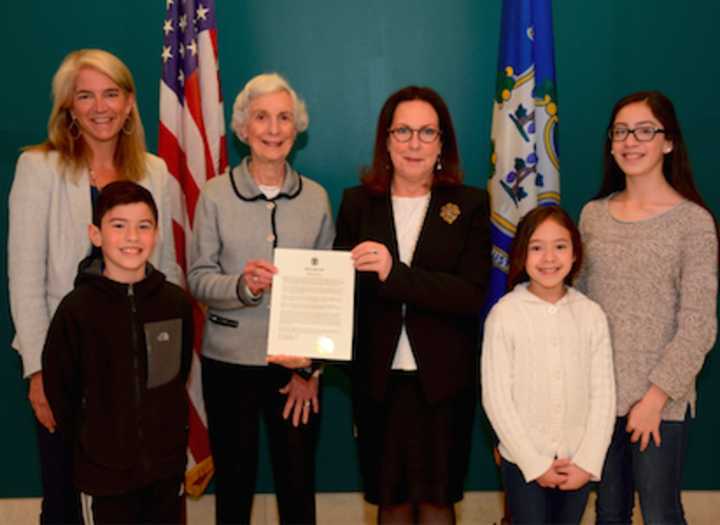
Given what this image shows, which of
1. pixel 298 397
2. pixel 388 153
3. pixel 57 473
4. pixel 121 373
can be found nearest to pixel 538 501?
pixel 298 397

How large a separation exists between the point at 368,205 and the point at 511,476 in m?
1.14

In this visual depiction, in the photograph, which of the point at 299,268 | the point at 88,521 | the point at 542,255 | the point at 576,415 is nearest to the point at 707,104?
the point at 542,255

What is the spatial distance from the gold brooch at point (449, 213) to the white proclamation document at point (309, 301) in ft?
1.27

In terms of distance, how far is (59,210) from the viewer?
2.72 metres

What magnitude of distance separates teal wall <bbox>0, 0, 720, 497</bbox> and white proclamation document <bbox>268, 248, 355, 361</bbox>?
1614mm

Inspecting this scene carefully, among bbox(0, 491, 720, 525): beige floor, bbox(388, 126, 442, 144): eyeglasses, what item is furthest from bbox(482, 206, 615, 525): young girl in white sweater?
bbox(0, 491, 720, 525): beige floor

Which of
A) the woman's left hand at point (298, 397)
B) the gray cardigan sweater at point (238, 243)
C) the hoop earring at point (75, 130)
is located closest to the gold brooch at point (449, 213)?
the gray cardigan sweater at point (238, 243)

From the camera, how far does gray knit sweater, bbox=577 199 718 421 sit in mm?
2537

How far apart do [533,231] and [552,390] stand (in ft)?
1.95

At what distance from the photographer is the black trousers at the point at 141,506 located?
2.47 meters

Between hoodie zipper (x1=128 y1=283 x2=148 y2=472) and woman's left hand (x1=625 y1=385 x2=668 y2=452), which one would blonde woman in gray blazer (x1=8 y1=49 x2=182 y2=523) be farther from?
woman's left hand (x1=625 y1=385 x2=668 y2=452)

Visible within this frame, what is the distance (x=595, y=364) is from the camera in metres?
2.59

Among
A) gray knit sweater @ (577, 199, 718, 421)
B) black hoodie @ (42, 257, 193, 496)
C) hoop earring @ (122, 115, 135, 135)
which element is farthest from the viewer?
hoop earring @ (122, 115, 135, 135)

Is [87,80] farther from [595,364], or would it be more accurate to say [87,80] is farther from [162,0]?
[595,364]
